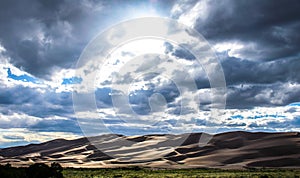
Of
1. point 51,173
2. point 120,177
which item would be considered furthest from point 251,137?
point 51,173

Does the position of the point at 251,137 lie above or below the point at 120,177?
above

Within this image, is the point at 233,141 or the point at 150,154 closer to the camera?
the point at 150,154

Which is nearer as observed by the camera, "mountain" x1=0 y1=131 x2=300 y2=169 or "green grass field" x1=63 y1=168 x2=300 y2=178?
"green grass field" x1=63 y1=168 x2=300 y2=178

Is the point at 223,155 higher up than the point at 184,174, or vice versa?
the point at 223,155

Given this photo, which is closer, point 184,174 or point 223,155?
point 184,174

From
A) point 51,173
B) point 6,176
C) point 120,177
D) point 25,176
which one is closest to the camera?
point 6,176

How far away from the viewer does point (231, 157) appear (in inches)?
5340

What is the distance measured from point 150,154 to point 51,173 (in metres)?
132

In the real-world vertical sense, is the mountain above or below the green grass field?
above

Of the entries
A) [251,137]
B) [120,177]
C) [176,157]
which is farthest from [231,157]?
[120,177]

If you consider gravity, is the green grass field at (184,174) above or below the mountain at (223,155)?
below

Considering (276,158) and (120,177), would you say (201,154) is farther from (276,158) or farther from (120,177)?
(120,177)

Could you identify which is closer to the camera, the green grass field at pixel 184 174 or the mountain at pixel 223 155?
the green grass field at pixel 184 174

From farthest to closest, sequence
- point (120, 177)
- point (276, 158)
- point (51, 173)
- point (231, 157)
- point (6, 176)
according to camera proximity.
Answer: point (231, 157)
point (276, 158)
point (120, 177)
point (51, 173)
point (6, 176)
